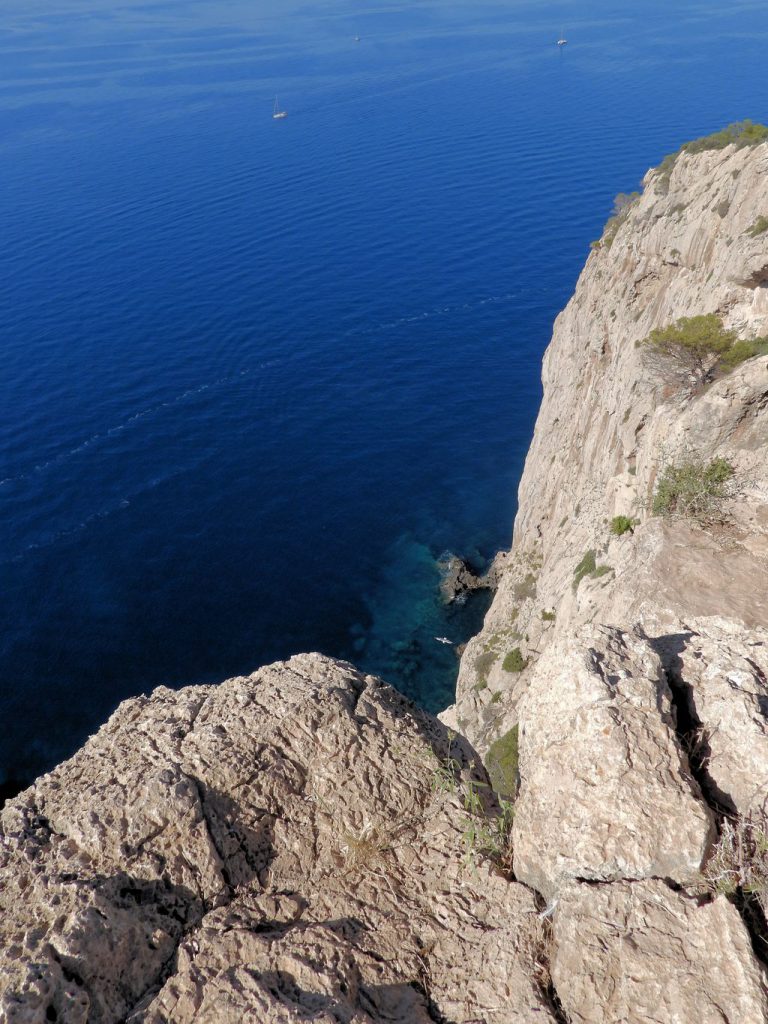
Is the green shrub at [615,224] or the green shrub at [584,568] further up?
the green shrub at [615,224]

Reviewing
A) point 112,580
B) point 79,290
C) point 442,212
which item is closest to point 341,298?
point 442,212

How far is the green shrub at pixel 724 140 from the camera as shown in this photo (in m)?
43.1

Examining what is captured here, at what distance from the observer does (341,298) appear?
10844 cm

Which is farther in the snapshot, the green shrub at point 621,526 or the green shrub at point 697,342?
the green shrub at point 697,342

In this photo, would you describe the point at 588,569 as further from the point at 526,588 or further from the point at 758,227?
the point at 758,227

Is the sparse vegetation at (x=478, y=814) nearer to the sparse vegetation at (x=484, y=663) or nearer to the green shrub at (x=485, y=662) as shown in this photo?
the sparse vegetation at (x=484, y=663)

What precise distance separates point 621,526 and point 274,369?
72.8m

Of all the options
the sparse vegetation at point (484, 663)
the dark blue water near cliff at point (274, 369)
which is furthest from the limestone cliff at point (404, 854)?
the dark blue water near cliff at point (274, 369)

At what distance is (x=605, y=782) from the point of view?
8.39 m

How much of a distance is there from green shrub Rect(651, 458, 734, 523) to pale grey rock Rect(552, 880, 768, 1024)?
17.8 metres

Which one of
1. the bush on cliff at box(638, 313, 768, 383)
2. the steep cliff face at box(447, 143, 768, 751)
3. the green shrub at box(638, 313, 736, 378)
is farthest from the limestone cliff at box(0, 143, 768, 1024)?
the green shrub at box(638, 313, 736, 378)

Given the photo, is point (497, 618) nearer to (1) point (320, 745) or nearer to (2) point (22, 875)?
(1) point (320, 745)

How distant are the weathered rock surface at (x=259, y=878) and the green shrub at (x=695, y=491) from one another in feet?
50.7

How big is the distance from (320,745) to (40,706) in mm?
52550
